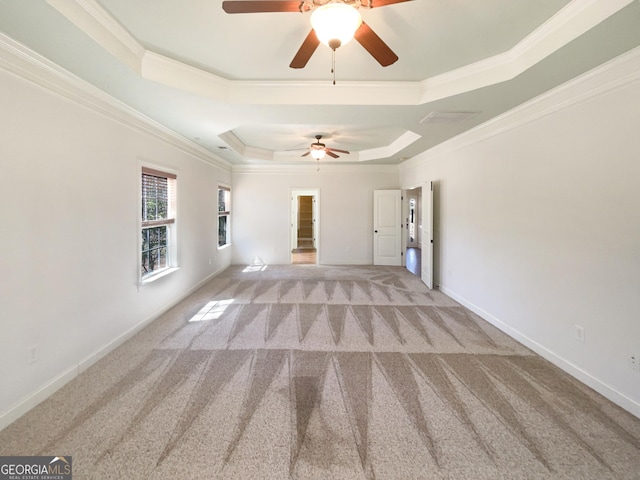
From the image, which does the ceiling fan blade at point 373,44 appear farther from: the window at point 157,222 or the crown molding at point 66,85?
the window at point 157,222

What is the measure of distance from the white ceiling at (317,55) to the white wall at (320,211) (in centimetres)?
335

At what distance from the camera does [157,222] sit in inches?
145

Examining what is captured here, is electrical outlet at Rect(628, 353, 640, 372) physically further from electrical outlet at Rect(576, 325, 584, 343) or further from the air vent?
the air vent

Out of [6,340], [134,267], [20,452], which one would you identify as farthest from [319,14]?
[134,267]

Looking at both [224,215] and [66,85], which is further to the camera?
[224,215]

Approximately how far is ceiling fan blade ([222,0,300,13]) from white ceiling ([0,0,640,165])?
621 mm

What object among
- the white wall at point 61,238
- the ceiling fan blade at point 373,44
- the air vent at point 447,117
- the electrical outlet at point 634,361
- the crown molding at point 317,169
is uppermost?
the crown molding at point 317,169

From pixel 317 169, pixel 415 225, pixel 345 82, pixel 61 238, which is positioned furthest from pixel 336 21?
pixel 415 225

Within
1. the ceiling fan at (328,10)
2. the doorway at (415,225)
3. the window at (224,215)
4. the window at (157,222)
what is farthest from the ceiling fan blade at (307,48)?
the doorway at (415,225)

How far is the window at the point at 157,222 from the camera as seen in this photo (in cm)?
348

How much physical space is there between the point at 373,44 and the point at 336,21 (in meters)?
0.33

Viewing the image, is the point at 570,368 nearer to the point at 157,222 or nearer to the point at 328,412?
the point at 328,412

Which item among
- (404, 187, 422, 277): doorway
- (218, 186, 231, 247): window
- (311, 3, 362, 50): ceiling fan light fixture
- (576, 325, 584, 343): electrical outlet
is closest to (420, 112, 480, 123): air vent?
(311, 3, 362, 50): ceiling fan light fixture

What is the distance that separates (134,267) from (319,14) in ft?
10.3
